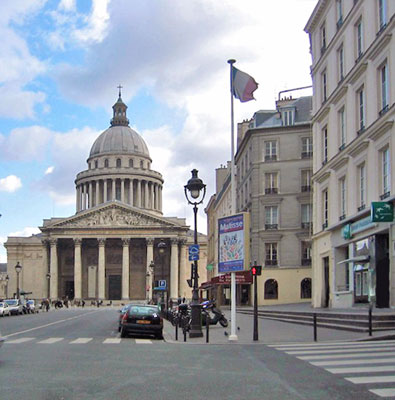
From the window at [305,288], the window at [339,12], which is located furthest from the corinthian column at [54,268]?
the window at [339,12]

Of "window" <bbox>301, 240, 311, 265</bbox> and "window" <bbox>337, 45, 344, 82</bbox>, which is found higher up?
"window" <bbox>337, 45, 344, 82</bbox>

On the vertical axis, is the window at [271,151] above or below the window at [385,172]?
above

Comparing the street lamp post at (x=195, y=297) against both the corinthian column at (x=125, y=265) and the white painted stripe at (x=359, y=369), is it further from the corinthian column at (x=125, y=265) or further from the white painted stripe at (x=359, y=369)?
the corinthian column at (x=125, y=265)

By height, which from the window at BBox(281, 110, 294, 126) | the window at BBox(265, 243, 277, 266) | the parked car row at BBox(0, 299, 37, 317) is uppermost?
the window at BBox(281, 110, 294, 126)

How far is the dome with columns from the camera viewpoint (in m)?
155

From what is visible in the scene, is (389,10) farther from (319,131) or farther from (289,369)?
(289,369)

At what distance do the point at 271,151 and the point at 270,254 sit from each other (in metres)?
8.47

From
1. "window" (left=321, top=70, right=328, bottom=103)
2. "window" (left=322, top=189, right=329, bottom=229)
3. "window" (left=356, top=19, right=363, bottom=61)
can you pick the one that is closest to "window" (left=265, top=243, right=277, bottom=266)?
"window" (left=322, top=189, right=329, bottom=229)

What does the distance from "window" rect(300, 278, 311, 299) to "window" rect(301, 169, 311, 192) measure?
7.41 meters

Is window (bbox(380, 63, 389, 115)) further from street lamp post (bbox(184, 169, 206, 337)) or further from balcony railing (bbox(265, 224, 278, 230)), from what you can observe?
balcony railing (bbox(265, 224, 278, 230))

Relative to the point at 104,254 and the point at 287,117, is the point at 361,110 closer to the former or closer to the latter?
the point at 287,117

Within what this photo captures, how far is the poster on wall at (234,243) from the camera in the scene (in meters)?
22.0

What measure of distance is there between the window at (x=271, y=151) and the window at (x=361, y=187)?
1045 inches

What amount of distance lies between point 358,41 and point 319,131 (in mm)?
7267
